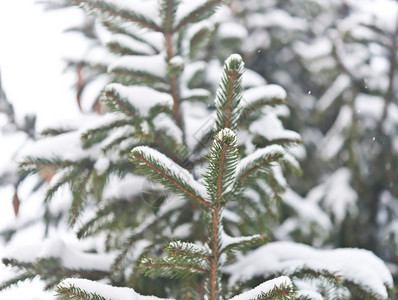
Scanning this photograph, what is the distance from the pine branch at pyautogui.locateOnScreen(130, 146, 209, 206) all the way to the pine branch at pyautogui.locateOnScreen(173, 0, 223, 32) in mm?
708

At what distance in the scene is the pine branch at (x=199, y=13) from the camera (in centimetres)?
148

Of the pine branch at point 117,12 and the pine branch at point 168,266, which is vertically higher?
the pine branch at point 117,12

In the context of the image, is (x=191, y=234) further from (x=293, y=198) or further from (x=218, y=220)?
(x=293, y=198)

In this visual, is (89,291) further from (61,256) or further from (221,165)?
(61,256)

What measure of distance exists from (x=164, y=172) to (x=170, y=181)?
0.14ft

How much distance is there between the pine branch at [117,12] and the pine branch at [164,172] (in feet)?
2.30

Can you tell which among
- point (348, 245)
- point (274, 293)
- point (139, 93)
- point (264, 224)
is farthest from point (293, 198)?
point (274, 293)

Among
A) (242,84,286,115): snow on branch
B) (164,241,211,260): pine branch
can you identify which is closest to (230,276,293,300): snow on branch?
(164,241,211,260): pine branch

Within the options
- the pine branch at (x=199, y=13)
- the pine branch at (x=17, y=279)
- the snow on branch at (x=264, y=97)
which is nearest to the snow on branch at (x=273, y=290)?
the snow on branch at (x=264, y=97)

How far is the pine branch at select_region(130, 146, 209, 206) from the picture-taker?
3.36 ft

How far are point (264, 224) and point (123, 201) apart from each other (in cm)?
72

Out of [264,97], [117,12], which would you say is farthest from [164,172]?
[117,12]

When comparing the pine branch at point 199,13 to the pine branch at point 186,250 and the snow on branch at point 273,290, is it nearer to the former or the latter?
the pine branch at point 186,250

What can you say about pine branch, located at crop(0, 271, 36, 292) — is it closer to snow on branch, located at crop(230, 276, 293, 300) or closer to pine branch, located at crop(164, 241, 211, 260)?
pine branch, located at crop(164, 241, 211, 260)
